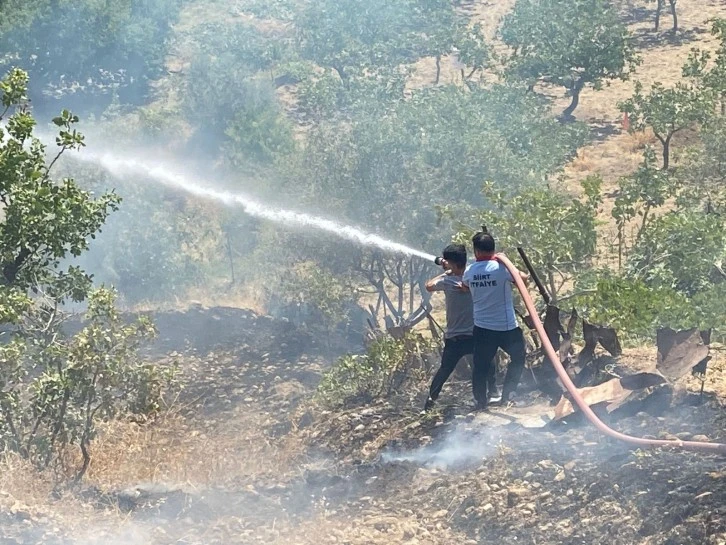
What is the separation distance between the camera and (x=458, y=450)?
7129 mm

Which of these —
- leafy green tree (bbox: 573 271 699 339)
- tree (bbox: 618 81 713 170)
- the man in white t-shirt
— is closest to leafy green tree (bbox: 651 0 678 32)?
tree (bbox: 618 81 713 170)

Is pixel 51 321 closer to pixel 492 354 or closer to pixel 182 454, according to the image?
pixel 182 454

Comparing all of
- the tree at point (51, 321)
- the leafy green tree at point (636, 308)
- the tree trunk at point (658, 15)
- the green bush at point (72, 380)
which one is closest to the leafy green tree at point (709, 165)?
the leafy green tree at point (636, 308)

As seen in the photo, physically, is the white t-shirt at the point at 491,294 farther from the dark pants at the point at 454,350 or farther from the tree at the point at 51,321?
the tree at the point at 51,321

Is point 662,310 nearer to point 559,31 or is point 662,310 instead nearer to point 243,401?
point 243,401

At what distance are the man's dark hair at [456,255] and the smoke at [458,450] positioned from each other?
1.39 meters

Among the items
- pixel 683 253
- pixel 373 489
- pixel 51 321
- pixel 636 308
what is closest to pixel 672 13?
pixel 683 253

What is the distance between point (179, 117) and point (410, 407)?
29.2 meters

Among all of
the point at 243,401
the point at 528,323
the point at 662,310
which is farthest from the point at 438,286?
the point at 243,401

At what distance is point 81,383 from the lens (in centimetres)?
782

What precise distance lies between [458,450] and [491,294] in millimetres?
1281

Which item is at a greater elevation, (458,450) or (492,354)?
(492,354)

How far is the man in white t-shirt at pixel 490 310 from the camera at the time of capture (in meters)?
6.92

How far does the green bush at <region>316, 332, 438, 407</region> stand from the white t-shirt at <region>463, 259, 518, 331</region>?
210 cm
